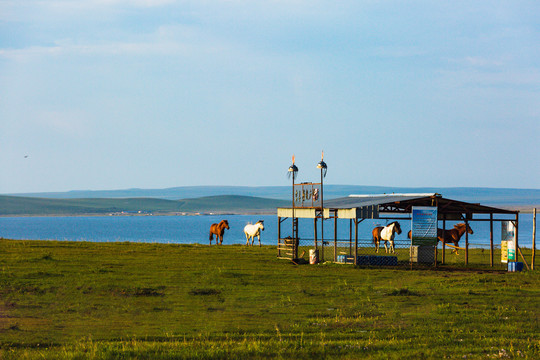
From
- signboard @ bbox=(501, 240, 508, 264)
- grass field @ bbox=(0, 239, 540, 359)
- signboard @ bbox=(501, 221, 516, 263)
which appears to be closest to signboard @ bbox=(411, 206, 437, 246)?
grass field @ bbox=(0, 239, 540, 359)

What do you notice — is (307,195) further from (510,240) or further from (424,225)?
(510,240)

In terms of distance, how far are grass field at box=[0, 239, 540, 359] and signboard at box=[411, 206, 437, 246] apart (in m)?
1.42

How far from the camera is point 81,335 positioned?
15234 millimetres

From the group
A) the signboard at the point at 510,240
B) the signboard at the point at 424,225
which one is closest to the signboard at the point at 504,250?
the signboard at the point at 510,240

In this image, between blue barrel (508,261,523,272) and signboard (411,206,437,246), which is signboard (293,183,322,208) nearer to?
signboard (411,206,437,246)

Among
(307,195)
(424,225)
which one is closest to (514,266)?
(424,225)

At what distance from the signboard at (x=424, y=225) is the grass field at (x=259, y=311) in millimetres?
1421

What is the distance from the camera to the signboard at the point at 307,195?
116 feet

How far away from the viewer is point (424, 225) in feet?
103

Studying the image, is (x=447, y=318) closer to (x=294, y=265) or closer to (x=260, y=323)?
(x=260, y=323)

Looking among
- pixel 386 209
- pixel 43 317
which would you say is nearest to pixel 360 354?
pixel 43 317

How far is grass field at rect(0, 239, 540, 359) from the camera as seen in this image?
45.2 feet

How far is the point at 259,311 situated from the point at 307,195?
58.5 ft

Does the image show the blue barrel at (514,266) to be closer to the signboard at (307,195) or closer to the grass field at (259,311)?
the grass field at (259,311)
